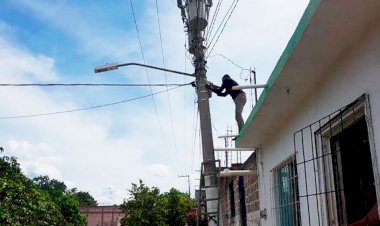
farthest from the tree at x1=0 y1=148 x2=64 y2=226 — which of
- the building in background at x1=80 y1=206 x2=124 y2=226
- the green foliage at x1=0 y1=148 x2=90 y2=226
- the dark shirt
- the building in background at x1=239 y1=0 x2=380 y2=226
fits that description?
the building in background at x1=80 y1=206 x2=124 y2=226

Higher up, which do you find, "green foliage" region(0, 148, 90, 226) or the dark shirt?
the dark shirt

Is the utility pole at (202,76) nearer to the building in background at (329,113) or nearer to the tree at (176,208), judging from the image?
the building in background at (329,113)

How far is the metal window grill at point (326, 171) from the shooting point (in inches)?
150

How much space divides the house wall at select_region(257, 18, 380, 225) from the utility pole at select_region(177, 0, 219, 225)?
2.84 meters

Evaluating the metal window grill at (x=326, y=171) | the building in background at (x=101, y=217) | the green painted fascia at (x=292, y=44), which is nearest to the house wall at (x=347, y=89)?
the metal window grill at (x=326, y=171)

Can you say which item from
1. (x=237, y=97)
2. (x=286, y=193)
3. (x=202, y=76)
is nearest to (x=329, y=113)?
(x=286, y=193)

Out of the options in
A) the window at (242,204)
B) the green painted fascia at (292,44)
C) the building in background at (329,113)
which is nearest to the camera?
the green painted fascia at (292,44)

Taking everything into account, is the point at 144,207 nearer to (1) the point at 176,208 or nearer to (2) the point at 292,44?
(1) the point at 176,208

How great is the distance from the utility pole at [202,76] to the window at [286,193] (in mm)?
2349

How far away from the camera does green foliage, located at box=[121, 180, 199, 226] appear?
20219 millimetres

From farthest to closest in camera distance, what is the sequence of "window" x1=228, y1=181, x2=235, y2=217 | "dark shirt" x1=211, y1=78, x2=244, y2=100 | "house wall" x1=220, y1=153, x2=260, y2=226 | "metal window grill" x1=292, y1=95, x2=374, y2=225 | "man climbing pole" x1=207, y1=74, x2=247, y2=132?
"window" x1=228, y1=181, x2=235, y2=217 → "man climbing pole" x1=207, y1=74, x2=247, y2=132 → "dark shirt" x1=211, y1=78, x2=244, y2=100 → "house wall" x1=220, y1=153, x2=260, y2=226 → "metal window grill" x1=292, y1=95, x2=374, y2=225

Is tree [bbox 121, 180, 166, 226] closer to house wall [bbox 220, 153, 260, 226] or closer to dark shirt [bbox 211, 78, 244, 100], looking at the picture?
house wall [bbox 220, 153, 260, 226]

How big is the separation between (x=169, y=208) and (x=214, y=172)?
44.1 feet

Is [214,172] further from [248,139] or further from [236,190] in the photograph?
[248,139]
